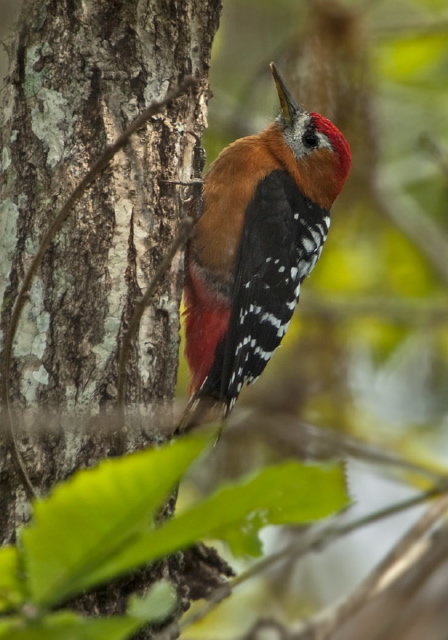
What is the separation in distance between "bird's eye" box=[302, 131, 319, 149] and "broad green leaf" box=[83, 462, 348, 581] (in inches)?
115

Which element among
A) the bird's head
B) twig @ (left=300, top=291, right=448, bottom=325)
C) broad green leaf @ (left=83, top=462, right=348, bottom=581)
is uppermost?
the bird's head

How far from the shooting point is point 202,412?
3.43 meters

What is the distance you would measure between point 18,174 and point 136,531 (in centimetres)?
160

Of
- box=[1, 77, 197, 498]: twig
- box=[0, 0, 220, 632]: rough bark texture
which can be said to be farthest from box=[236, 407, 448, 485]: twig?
box=[1, 77, 197, 498]: twig

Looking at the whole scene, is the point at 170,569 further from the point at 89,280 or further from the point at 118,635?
the point at 118,635

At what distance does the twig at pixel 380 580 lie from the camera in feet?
9.84

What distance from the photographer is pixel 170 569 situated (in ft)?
8.57

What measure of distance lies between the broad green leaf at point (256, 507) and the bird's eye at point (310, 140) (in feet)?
9.58

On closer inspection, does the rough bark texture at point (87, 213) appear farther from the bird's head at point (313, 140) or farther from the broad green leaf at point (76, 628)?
the bird's head at point (313, 140)

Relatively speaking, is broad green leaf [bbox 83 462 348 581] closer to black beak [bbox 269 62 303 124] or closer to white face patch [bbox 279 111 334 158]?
white face patch [bbox 279 111 334 158]

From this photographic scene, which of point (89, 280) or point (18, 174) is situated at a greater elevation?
point (18, 174)

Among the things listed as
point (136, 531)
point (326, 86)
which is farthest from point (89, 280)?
point (326, 86)

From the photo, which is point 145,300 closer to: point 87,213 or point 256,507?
point 87,213

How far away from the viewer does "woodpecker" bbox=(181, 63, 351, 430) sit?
3643mm
